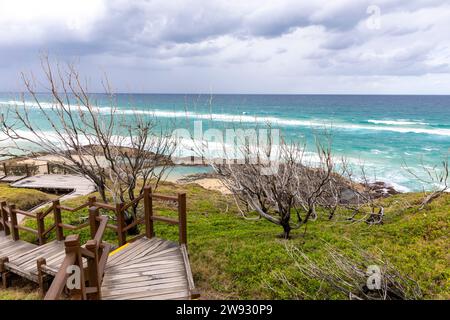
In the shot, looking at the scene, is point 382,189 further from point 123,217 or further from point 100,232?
point 100,232

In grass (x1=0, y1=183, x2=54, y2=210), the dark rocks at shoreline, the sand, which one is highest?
grass (x1=0, y1=183, x2=54, y2=210)

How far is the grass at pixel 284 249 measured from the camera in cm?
583

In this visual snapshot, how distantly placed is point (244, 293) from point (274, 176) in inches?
152

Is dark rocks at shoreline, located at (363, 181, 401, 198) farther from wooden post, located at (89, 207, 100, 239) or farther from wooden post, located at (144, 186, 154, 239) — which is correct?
wooden post, located at (89, 207, 100, 239)

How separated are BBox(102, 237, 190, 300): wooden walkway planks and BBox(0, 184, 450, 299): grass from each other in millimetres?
800

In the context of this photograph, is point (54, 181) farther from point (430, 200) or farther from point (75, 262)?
point (430, 200)

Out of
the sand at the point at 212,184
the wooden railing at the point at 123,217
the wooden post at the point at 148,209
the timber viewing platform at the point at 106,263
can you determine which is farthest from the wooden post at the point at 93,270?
the sand at the point at 212,184

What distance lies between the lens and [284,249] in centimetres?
746

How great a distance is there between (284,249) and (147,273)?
3.51 m

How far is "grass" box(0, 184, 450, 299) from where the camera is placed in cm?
583

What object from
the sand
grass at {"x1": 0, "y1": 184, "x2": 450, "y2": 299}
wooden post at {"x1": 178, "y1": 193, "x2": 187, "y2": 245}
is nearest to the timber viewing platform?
wooden post at {"x1": 178, "y1": 193, "x2": 187, "y2": 245}

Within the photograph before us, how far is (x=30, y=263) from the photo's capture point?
7.05 meters

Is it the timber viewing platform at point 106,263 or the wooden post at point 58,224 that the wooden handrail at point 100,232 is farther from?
the wooden post at point 58,224
